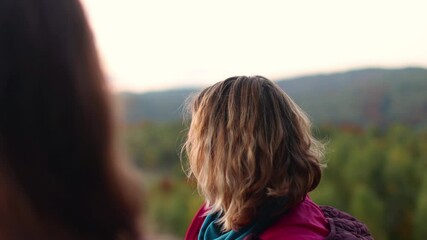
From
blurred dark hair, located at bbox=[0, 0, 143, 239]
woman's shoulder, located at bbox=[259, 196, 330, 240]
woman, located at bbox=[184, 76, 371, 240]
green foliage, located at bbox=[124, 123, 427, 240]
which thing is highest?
blurred dark hair, located at bbox=[0, 0, 143, 239]

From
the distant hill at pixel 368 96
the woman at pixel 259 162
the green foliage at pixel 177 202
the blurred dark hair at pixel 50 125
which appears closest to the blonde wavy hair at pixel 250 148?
the woman at pixel 259 162

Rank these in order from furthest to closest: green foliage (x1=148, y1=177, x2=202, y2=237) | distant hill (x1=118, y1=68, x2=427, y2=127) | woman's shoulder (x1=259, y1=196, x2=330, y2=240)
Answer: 1. distant hill (x1=118, y1=68, x2=427, y2=127)
2. green foliage (x1=148, y1=177, x2=202, y2=237)
3. woman's shoulder (x1=259, y1=196, x2=330, y2=240)

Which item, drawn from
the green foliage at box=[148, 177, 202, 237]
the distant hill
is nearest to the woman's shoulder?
the green foliage at box=[148, 177, 202, 237]

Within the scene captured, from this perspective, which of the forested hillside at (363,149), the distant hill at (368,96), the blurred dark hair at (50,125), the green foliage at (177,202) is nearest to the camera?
the blurred dark hair at (50,125)

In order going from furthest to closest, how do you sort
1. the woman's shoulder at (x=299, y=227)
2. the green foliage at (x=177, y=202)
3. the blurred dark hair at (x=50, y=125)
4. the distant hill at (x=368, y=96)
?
the distant hill at (x=368, y=96), the green foliage at (x=177, y=202), the woman's shoulder at (x=299, y=227), the blurred dark hair at (x=50, y=125)

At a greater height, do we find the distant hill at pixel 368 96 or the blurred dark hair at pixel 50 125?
the blurred dark hair at pixel 50 125

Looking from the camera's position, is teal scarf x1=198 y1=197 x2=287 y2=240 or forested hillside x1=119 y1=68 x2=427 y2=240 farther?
forested hillside x1=119 y1=68 x2=427 y2=240

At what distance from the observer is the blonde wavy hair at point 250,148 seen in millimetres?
1548

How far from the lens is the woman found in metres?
1.54

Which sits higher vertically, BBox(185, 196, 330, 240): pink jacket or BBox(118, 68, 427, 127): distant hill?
BBox(185, 196, 330, 240): pink jacket

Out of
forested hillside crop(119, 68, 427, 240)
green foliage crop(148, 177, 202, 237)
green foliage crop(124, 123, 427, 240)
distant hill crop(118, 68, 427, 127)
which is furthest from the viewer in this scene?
distant hill crop(118, 68, 427, 127)

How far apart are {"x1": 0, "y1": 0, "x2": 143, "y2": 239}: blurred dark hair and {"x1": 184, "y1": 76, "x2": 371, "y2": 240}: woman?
0.97 m

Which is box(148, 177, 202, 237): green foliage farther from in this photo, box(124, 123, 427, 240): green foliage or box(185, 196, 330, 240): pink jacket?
box(185, 196, 330, 240): pink jacket

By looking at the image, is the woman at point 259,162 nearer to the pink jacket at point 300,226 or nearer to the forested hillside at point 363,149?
the pink jacket at point 300,226
